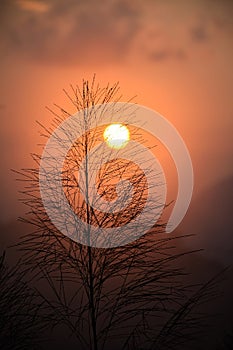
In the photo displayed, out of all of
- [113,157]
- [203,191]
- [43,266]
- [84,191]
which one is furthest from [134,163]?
[203,191]

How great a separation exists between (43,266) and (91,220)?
80 centimetres

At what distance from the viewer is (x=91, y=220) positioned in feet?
17.3

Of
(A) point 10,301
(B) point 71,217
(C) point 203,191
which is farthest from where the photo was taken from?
(C) point 203,191

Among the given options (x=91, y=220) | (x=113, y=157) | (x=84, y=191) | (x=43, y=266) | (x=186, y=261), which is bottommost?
(x=186, y=261)

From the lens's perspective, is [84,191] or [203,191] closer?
[84,191]

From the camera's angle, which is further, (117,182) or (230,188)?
(230,188)

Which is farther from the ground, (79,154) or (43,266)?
(79,154)

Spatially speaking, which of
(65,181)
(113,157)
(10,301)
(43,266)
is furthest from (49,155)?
(10,301)

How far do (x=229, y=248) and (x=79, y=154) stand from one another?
5.73 meters

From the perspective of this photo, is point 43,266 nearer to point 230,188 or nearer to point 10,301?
point 10,301

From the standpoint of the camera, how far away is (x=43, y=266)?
5289mm

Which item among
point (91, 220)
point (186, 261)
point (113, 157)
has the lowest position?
point (186, 261)

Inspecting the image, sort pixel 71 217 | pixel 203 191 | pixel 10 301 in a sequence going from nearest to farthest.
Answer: pixel 10 301 → pixel 71 217 → pixel 203 191

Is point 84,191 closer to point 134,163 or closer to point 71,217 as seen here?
point 71,217
